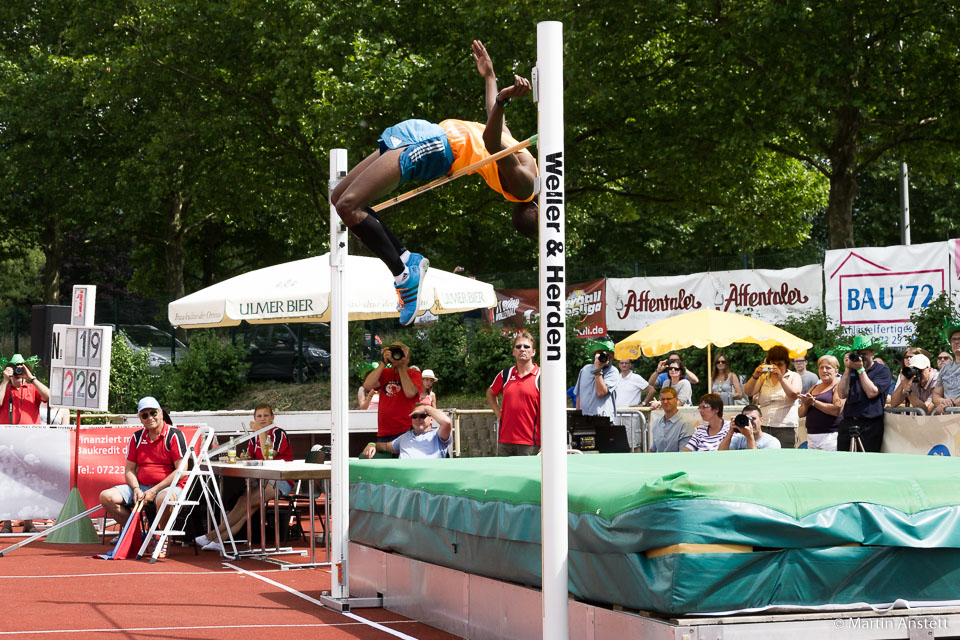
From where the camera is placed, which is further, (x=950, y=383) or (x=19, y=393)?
(x=19, y=393)

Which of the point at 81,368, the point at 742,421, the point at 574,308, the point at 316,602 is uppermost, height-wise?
Result: the point at 574,308

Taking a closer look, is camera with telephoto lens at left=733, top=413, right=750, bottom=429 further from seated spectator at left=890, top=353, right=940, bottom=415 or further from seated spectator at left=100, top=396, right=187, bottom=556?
seated spectator at left=100, top=396, right=187, bottom=556

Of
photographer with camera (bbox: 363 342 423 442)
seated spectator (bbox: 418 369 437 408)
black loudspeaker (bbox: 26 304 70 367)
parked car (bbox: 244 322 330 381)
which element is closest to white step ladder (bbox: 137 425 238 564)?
photographer with camera (bbox: 363 342 423 442)

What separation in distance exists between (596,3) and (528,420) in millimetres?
12488

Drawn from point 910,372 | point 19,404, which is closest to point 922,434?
point 910,372

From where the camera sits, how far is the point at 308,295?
1241 cm

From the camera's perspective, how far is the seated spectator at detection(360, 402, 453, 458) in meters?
11.1

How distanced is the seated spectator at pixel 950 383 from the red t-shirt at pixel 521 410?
397cm

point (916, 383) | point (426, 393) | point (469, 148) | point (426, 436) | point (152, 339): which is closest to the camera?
point (469, 148)

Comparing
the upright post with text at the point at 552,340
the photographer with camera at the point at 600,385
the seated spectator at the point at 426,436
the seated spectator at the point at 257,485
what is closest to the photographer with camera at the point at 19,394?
the seated spectator at the point at 257,485

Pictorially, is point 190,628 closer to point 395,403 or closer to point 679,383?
point 395,403

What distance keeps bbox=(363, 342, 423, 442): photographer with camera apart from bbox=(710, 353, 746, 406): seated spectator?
5722mm

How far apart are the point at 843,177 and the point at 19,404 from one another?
1452cm

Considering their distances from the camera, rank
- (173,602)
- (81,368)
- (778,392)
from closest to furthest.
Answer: (173,602), (81,368), (778,392)
